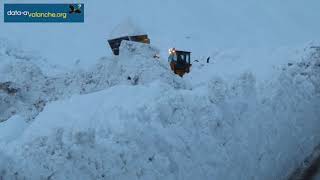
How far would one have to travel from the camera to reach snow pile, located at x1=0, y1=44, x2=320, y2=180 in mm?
4973

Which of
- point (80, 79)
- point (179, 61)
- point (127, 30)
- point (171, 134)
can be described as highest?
point (127, 30)

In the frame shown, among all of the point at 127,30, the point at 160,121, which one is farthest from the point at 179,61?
the point at 160,121

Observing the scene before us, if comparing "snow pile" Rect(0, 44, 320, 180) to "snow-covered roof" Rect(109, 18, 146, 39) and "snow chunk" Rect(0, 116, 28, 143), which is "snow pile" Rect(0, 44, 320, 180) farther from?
"snow-covered roof" Rect(109, 18, 146, 39)

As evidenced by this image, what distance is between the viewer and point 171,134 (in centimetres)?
586

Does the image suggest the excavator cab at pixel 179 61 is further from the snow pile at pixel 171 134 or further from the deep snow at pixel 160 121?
the snow pile at pixel 171 134

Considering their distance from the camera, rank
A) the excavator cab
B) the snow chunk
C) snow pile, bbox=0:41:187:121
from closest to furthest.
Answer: the snow chunk, snow pile, bbox=0:41:187:121, the excavator cab

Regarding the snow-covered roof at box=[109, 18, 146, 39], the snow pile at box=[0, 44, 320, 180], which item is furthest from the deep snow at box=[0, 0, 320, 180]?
the snow-covered roof at box=[109, 18, 146, 39]

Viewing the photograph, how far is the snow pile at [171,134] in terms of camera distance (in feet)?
16.3

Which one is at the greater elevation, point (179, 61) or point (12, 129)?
point (179, 61)

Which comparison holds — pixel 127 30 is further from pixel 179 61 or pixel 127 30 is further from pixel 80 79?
pixel 80 79

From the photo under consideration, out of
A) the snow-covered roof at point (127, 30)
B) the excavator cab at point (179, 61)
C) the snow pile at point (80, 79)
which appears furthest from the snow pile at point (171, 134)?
the excavator cab at point (179, 61)

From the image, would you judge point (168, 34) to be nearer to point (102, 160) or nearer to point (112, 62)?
point (112, 62)

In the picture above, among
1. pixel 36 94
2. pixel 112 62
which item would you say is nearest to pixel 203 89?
pixel 112 62

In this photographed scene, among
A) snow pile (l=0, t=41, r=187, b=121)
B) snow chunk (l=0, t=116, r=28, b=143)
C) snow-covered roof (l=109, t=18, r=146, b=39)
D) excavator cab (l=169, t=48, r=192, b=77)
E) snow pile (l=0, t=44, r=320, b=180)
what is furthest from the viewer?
excavator cab (l=169, t=48, r=192, b=77)
